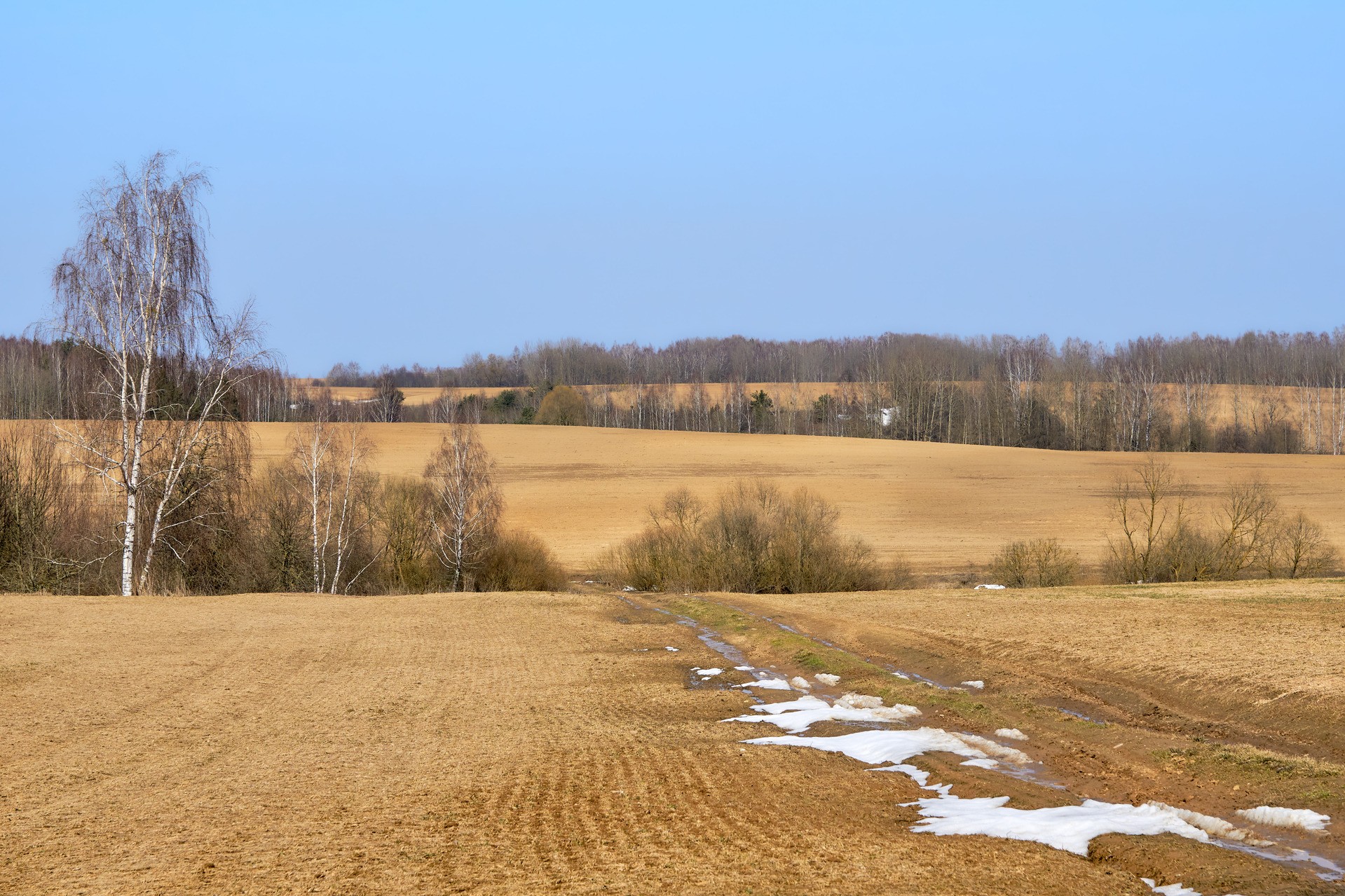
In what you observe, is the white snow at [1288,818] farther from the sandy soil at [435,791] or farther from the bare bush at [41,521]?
the bare bush at [41,521]

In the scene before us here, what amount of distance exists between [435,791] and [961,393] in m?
114

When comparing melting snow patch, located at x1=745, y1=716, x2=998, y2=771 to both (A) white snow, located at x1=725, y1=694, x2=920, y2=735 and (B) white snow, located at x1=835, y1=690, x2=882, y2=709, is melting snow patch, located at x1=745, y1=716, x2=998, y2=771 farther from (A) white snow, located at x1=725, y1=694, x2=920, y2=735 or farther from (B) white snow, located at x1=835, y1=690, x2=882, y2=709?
(B) white snow, located at x1=835, y1=690, x2=882, y2=709

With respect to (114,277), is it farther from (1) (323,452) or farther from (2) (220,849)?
(2) (220,849)

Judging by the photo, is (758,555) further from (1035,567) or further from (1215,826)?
(1215,826)

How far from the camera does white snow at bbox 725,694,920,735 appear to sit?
14047mm

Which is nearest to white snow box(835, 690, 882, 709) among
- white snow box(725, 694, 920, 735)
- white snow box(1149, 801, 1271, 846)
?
white snow box(725, 694, 920, 735)

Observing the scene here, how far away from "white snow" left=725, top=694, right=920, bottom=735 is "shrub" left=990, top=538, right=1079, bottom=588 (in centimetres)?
2829

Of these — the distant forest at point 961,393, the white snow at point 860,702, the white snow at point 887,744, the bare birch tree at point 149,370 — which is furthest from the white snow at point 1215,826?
the distant forest at point 961,393

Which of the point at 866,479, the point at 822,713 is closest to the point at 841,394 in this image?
the point at 866,479

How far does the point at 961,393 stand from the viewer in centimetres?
11775

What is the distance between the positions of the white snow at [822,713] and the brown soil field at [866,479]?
3293 centimetres

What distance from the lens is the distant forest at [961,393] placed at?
107m

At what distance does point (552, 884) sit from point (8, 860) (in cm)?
448

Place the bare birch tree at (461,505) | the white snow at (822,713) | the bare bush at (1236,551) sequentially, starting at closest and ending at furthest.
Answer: the white snow at (822,713)
the bare bush at (1236,551)
the bare birch tree at (461,505)
